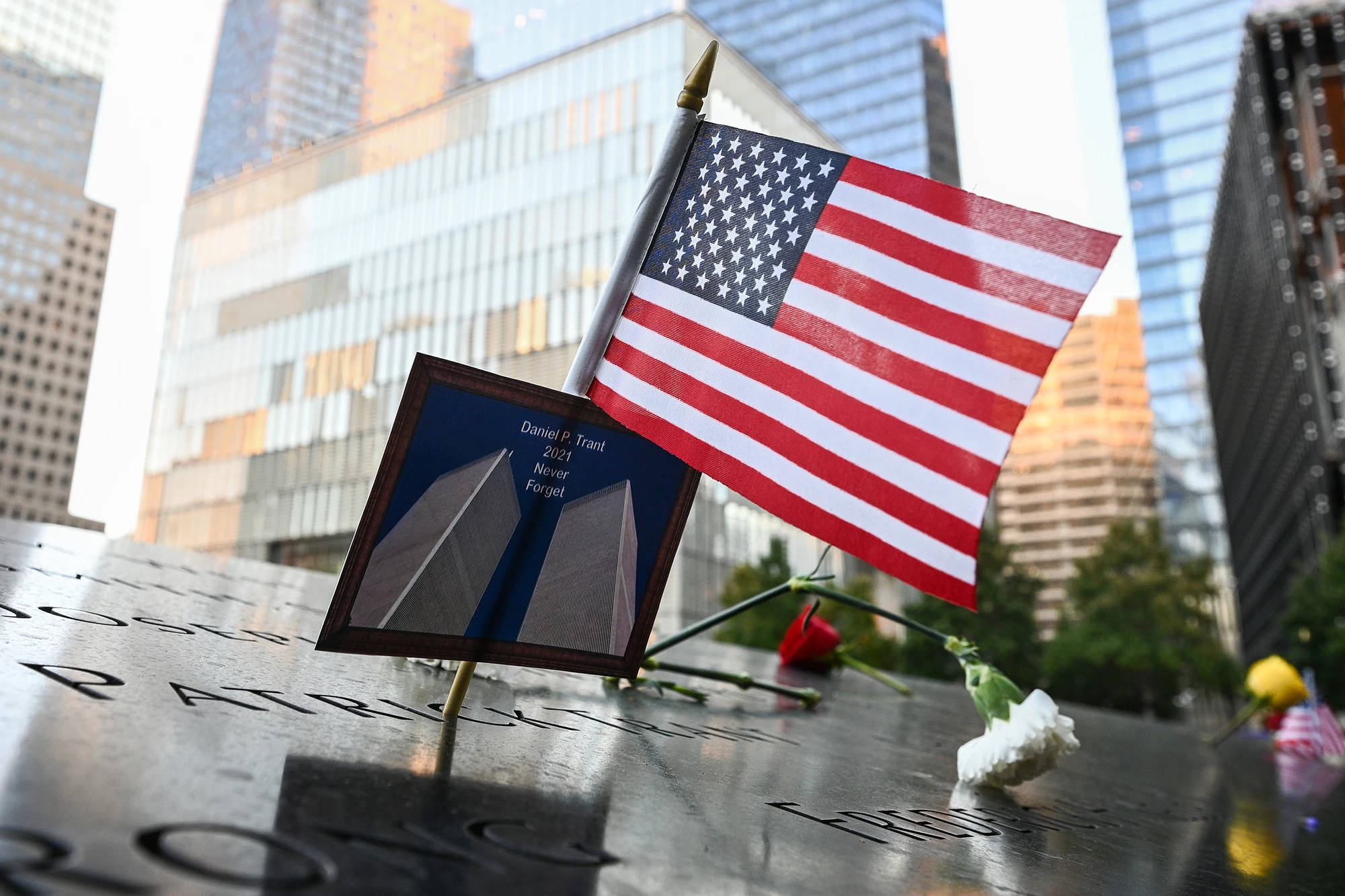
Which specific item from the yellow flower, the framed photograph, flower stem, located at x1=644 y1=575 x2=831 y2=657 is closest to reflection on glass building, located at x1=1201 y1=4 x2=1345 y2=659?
the yellow flower

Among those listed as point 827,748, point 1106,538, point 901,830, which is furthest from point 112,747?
point 1106,538

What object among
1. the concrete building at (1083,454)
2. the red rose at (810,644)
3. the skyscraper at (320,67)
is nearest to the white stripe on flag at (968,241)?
the red rose at (810,644)

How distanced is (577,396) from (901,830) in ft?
3.90

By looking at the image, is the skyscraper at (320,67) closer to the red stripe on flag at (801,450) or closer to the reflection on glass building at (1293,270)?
the reflection on glass building at (1293,270)

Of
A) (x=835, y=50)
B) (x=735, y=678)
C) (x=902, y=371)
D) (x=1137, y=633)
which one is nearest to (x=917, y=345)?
(x=902, y=371)

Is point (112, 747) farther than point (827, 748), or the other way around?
point (827, 748)

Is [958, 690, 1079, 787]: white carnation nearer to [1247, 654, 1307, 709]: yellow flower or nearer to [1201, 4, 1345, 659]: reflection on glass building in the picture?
[1247, 654, 1307, 709]: yellow flower

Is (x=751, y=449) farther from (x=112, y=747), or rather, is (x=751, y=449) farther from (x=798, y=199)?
(x=112, y=747)

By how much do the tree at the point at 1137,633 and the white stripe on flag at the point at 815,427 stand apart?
3422cm

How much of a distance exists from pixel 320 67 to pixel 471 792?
90.5m

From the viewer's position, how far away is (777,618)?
1130 inches

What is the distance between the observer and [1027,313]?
2.45 meters

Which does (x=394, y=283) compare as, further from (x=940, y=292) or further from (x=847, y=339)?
(x=940, y=292)

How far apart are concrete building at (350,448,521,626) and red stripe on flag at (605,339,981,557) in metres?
0.50
